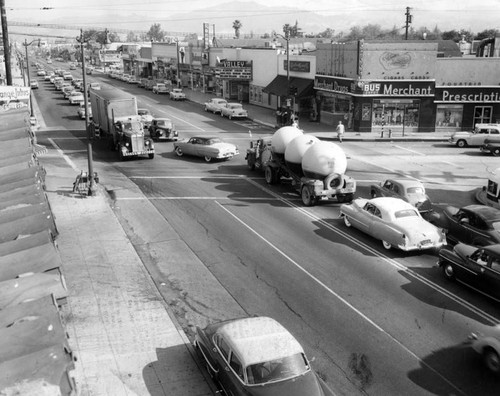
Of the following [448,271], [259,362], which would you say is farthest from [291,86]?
[259,362]

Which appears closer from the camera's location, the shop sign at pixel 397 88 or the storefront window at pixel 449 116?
the shop sign at pixel 397 88

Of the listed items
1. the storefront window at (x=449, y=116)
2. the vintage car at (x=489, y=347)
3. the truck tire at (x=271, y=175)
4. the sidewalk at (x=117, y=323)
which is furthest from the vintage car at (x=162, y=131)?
the vintage car at (x=489, y=347)

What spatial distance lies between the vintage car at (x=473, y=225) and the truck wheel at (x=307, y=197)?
5742mm

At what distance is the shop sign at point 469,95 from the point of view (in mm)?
44562

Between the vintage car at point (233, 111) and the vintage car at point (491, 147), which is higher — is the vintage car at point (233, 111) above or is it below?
above

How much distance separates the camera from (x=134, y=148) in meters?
33.3

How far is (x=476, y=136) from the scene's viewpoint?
38469 millimetres

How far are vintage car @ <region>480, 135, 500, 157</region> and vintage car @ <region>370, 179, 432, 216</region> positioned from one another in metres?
16.3

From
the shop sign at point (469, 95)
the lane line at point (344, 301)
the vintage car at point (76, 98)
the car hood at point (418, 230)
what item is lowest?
the lane line at point (344, 301)

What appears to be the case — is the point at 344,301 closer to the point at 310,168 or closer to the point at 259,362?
the point at 259,362

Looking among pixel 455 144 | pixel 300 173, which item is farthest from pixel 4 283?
pixel 455 144

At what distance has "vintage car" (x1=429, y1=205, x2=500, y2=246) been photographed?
1784 centimetres

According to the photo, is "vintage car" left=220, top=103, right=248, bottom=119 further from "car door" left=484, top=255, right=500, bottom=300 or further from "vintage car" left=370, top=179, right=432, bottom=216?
"car door" left=484, top=255, right=500, bottom=300

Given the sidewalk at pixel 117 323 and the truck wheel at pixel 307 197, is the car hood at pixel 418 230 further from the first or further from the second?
the sidewalk at pixel 117 323
